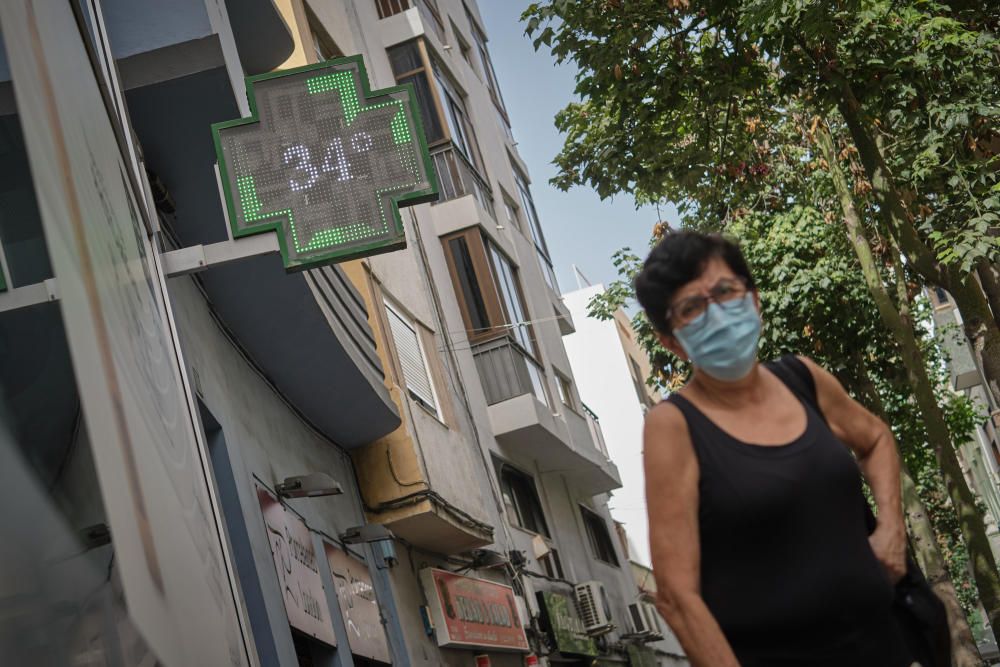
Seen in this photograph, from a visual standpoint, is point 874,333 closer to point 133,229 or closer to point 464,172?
point 464,172

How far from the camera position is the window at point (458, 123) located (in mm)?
22675

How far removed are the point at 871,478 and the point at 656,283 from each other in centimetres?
67

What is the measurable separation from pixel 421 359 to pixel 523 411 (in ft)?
14.0

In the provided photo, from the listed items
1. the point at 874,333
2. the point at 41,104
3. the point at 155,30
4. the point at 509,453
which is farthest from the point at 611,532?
the point at 41,104

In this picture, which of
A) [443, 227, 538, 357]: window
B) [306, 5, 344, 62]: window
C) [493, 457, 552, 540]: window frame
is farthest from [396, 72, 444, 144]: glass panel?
[493, 457, 552, 540]: window frame

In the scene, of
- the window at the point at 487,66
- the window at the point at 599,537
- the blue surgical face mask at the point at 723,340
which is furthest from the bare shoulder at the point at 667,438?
the window at the point at 487,66

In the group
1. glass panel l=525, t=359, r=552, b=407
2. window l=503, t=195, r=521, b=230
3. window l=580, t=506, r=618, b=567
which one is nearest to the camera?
glass panel l=525, t=359, r=552, b=407

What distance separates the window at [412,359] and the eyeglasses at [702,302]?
1217 centimetres

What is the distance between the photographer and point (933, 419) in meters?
14.5

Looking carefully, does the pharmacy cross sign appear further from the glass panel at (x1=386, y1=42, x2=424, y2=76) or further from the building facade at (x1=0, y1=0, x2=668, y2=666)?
the glass panel at (x1=386, y1=42, x2=424, y2=76)

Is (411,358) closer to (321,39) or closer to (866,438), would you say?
(321,39)

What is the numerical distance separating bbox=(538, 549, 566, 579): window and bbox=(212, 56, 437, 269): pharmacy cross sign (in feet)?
46.7

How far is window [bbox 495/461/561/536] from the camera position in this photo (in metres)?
20.6

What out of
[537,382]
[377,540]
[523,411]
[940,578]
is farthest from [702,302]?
[537,382]
